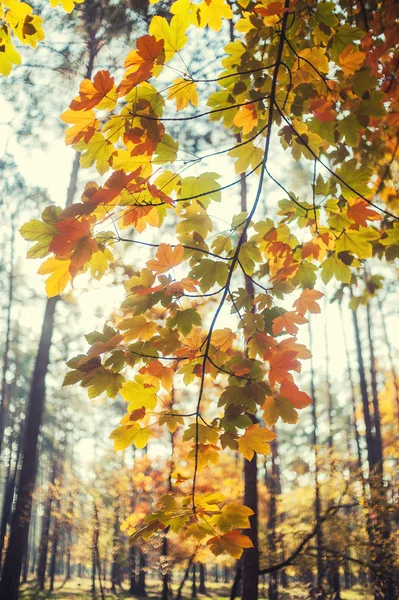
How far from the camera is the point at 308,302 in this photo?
138 cm

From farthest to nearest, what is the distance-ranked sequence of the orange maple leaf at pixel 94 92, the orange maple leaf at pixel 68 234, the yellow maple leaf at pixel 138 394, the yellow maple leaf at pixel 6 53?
the yellow maple leaf at pixel 6 53 < the yellow maple leaf at pixel 138 394 < the orange maple leaf at pixel 94 92 < the orange maple leaf at pixel 68 234

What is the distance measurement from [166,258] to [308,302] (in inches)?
20.4

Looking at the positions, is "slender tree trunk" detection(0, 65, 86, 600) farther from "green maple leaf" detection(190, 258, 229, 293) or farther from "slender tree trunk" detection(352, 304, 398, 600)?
"green maple leaf" detection(190, 258, 229, 293)

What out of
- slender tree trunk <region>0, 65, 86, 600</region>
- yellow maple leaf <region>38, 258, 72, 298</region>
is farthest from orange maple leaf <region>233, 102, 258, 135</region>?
slender tree trunk <region>0, 65, 86, 600</region>

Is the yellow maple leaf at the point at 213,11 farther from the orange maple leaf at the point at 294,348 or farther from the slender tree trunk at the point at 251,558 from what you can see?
the slender tree trunk at the point at 251,558

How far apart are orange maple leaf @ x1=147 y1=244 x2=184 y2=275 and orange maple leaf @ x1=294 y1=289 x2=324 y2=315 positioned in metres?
0.45

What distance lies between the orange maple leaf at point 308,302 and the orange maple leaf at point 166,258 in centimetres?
45

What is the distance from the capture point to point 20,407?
84.7ft

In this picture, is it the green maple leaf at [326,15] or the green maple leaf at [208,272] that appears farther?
the green maple leaf at [326,15]

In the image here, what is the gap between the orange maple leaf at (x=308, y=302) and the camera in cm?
136

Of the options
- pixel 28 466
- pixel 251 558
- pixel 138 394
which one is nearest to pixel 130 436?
pixel 138 394

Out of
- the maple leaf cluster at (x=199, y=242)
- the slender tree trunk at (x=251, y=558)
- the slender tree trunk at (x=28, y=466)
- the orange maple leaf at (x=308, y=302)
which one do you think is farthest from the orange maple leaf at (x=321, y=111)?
the slender tree trunk at (x=28, y=466)

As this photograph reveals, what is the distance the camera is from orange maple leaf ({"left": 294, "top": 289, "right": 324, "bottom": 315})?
1.36 m

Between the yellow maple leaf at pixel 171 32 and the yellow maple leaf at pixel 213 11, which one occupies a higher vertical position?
the yellow maple leaf at pixel 213 11
